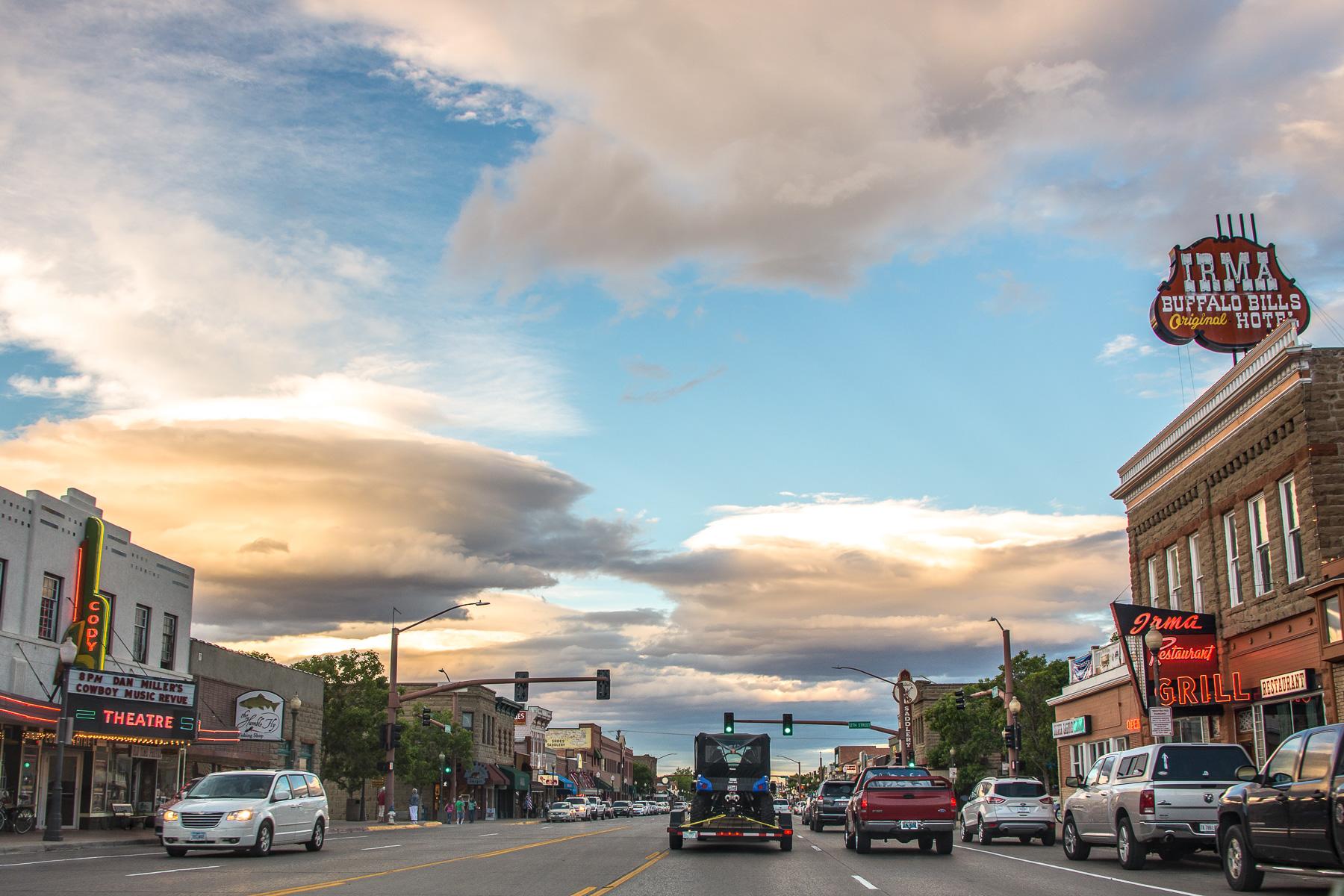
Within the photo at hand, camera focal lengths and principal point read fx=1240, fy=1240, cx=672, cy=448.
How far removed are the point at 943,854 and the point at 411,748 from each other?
2059 inches

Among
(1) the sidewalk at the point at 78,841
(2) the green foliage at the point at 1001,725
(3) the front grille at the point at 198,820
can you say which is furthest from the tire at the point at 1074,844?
(2) the green foliage at the point at 1001,725

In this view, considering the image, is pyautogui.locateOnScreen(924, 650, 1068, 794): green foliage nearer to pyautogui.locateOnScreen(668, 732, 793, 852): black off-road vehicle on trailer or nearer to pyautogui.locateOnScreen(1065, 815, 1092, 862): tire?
pyautogui.locateOnScreen(668, 732, 793, 852): black off-road vehicle on trailer

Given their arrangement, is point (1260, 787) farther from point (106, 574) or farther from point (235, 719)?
point (235, 719)

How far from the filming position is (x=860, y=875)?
19562 millimetres

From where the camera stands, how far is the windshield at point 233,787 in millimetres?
24091

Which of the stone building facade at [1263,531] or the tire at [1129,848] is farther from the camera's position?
the stone building facade at [1263,531]

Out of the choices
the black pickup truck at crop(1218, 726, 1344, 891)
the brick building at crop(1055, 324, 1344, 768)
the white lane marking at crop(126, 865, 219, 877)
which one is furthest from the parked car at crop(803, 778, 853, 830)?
the black pickup truck at crop(1218, 726, 1344, 891)

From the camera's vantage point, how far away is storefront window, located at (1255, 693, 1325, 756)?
87.7ft

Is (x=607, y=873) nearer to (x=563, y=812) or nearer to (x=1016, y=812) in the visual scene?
(x=1016, y=812)

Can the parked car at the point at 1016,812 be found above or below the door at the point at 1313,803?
below

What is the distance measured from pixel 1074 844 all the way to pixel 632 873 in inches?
350

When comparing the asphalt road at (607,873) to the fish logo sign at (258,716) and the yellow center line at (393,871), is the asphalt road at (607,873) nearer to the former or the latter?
the yellow center line at (393,871)

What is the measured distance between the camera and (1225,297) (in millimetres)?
34438

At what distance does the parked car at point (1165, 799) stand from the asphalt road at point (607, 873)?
47 cm
